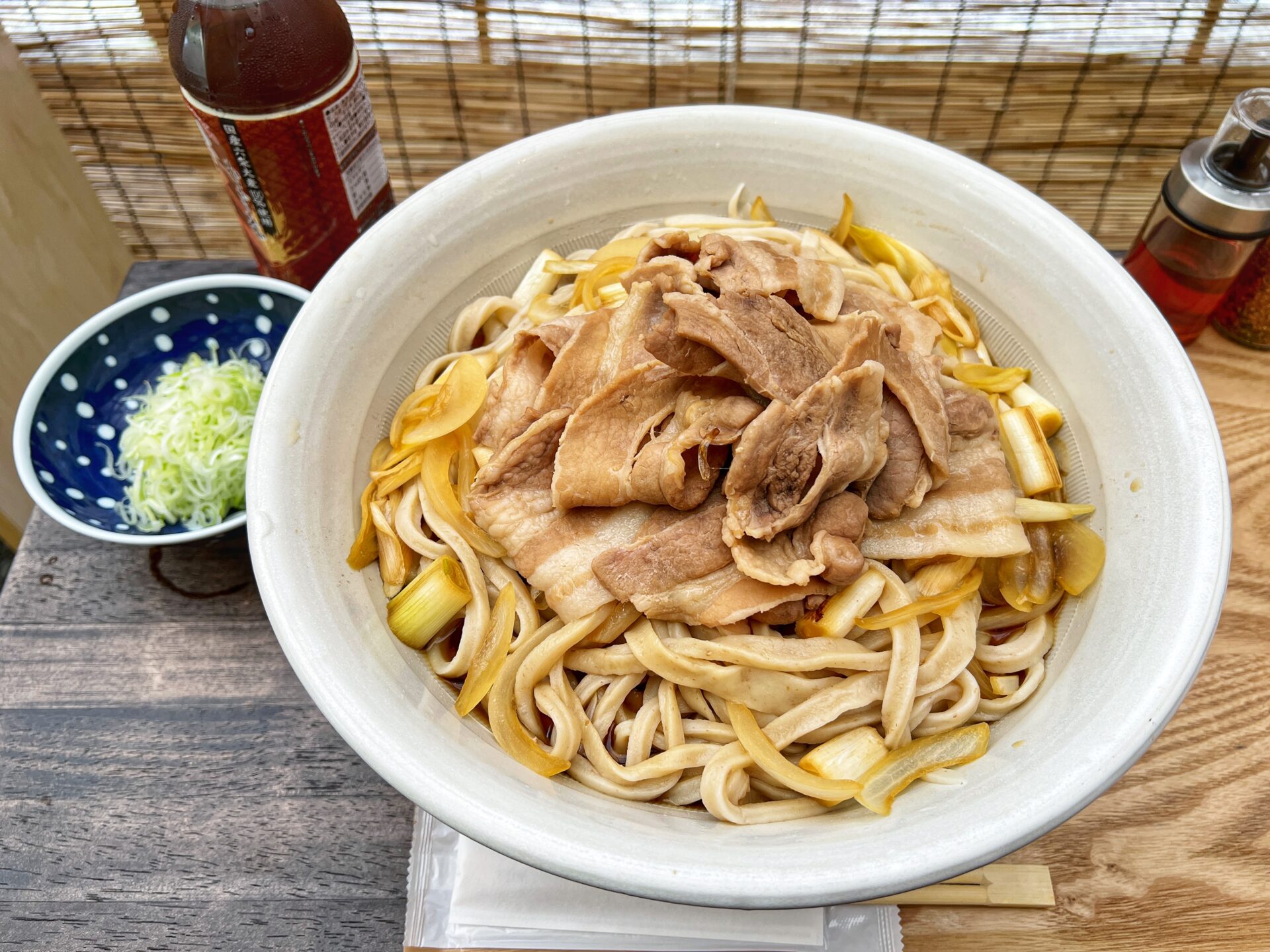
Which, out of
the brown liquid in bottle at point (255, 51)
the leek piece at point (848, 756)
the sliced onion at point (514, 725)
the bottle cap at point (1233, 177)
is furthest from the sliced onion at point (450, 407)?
the bottle cap at point (1233, 177)

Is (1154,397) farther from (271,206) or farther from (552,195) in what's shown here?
(271,206)

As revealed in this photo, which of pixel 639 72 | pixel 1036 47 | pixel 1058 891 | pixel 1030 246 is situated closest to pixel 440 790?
pixel 1058 891

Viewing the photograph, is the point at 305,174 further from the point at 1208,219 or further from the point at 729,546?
the point at 1208,219

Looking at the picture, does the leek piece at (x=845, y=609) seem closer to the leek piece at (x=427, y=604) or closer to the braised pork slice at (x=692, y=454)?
the braised pork slice at (x=692, y=454)

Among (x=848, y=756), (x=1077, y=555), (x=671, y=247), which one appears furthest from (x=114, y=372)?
(x=1077, y=555)

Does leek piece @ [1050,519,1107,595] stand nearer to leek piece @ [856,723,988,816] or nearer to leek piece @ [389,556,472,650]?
leek piece @ [856,723,988,816]
